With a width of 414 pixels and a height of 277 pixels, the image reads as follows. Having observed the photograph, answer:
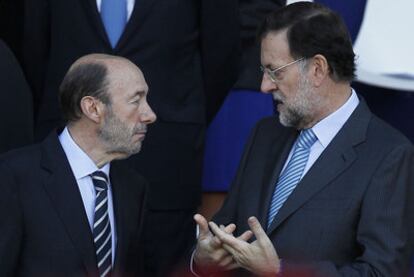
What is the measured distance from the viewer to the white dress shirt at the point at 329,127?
4867 millimetres

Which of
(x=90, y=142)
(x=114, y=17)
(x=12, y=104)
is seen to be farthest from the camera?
(x=114, y=17)

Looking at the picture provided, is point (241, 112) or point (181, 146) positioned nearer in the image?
point (181, 146)

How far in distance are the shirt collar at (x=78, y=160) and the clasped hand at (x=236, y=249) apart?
470 millimetres

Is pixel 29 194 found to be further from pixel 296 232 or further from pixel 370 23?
pixel 370 23

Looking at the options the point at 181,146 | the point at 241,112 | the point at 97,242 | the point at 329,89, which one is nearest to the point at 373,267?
the point at 329,89

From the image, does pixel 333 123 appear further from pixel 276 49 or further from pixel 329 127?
pixel 276 49

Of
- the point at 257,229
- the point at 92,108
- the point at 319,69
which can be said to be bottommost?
the point at 257,229

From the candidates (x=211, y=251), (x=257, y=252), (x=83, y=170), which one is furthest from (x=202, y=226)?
(x=83, y=170)

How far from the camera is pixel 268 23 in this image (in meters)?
4.96

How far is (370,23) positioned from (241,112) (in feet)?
2.37

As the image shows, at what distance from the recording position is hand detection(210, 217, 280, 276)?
4.58 meters

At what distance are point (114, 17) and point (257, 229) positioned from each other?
145 cm

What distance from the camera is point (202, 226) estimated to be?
187 inches

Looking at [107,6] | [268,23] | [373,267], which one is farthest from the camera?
[107,6]
